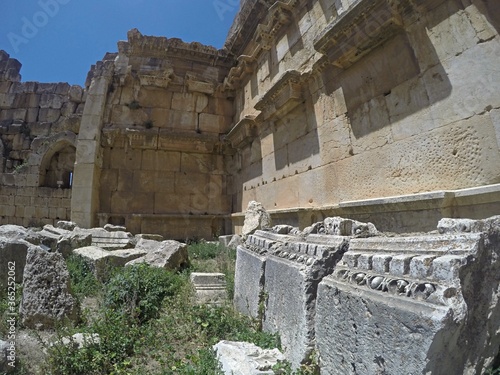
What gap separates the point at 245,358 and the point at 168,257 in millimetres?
3039

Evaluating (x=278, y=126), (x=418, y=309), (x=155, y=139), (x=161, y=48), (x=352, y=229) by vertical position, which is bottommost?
(x=418, y=309)

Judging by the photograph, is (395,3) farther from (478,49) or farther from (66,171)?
(66,171)

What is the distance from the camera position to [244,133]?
27.9ft

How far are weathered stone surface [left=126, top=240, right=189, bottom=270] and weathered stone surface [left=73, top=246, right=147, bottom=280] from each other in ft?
0.56

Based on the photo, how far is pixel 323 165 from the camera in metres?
5.56

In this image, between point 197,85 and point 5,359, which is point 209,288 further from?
point 197,85

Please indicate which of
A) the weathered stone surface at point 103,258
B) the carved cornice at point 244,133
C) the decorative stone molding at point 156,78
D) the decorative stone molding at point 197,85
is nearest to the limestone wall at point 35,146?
the decorative stone molding at point 156,78

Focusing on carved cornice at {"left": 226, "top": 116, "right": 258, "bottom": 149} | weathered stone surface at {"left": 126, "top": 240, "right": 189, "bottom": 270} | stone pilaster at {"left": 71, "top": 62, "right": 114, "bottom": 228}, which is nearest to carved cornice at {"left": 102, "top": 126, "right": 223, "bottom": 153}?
stone pilaster at {"left": 71, "top": 62, "right": 114, "bottom": 228}

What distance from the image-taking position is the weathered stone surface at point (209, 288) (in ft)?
11.7

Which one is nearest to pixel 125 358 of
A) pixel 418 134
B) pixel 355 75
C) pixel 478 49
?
pixel 418 134

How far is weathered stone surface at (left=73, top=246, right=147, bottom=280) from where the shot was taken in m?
4.23

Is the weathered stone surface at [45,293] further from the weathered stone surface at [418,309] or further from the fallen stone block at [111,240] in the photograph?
the fallen stone block at [111,240]

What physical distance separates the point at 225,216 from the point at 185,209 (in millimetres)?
1238

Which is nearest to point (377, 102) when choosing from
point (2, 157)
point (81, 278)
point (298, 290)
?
point (298, 290)
